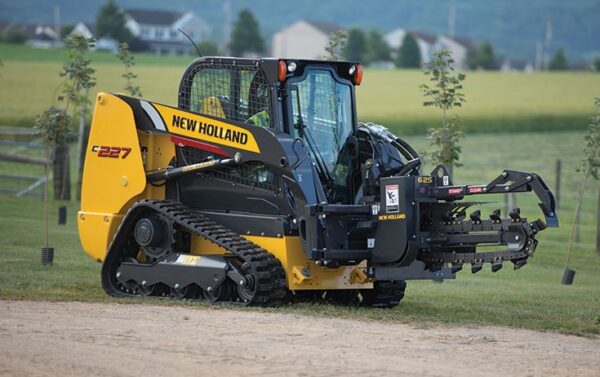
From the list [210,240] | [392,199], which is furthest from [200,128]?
[392,199]

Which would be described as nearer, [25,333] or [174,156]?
[25,333]

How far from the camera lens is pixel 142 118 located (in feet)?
54.2

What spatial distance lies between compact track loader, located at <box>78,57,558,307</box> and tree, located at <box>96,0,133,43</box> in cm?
8427

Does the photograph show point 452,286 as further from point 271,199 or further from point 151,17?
point 151,17

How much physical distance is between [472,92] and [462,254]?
65.3m

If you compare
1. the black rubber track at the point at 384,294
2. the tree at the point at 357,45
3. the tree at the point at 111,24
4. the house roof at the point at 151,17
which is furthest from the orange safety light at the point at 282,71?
the house roof at the point at 151,17

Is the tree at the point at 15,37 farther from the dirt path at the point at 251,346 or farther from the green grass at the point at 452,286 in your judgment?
Result: the dirt path at the point at 251,346

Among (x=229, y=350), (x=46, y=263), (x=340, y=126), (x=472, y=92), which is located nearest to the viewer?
(x=229, y=350)

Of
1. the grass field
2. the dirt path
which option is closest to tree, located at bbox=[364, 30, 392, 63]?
the grass field

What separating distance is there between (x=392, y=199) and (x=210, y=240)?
220cm

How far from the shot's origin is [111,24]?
101m

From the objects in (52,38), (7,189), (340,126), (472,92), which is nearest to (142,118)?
(340,126)

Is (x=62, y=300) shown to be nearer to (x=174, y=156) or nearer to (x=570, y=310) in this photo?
(x=174, y=156)

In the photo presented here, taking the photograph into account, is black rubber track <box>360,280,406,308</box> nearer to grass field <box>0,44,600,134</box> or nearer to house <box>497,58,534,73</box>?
grass field <box>0,44,600,134</box>
